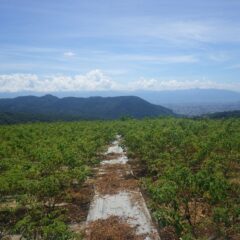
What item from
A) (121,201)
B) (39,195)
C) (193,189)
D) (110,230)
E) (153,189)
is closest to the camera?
(153,189)

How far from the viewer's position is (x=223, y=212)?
1032 cm

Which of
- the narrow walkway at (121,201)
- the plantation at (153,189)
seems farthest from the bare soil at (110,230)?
the plantation at (153,189)

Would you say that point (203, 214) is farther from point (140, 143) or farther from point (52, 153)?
point (140, 143)

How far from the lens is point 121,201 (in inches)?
651

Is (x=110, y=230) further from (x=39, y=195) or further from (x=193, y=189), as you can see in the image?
(x=39, y=195)

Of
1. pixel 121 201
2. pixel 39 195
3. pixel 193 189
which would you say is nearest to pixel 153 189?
pixel 193 189

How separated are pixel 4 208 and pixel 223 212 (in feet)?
30.6

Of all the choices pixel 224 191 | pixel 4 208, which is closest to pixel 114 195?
pixel 4 208

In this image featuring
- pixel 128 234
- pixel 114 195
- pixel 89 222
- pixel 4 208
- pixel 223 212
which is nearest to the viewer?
pixel 223 212

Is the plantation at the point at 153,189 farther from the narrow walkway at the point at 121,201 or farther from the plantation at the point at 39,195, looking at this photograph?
the narrow walkway at the point at 121,201

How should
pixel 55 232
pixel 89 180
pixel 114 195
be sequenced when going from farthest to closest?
pixel 89 180, pixel 114 195, pixel 55 232

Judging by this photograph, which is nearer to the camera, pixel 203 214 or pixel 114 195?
pixel 203 214

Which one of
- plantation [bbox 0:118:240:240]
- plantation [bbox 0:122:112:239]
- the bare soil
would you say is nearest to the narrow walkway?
the bare soil

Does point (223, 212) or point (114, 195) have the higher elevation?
point (223, 212)
